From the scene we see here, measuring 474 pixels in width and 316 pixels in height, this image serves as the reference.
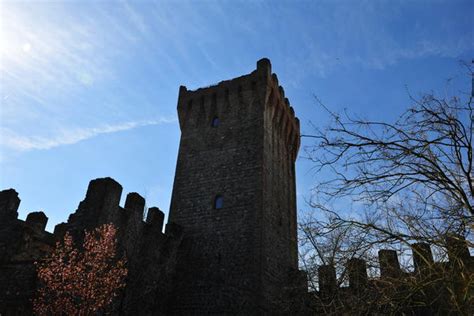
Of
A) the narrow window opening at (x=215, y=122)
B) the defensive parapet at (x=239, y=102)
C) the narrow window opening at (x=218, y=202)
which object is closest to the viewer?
the narrow window opening at (x=218, y=202)

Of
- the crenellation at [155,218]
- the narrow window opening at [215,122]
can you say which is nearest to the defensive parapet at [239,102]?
the narrow window opening at [215,122]

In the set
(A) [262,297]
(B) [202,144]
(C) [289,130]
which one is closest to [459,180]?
(A) [262,297]

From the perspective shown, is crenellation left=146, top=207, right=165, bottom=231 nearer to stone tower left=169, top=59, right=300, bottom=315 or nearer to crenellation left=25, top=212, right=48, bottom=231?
stone tower left=169, top=59, right=300, bottom=315

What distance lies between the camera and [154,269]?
13.0 m

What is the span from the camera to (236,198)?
50.8 feet

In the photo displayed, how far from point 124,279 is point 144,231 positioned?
74.5 inches

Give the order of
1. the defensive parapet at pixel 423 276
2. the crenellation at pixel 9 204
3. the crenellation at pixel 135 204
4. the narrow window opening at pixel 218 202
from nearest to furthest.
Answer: the defensive parapet at pixel 423 276, the crenellation at pixel 9 204, the crenellation at pixel 135 204, the narrow window opening at pixel 218 202

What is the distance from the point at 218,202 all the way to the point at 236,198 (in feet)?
2.77

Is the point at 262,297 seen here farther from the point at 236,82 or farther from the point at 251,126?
the point at 236,82

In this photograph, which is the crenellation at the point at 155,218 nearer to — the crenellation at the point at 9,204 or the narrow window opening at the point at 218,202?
the narrow window opening at the point at 218,202

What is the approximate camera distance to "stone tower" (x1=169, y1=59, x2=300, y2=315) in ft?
45.2

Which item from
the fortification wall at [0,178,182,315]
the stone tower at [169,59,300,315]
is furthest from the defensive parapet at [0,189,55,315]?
the stone tower at [169,59,300,315]

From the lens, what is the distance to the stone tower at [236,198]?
13.8 metres

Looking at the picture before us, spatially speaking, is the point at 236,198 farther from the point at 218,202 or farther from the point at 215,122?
the point at 215,122
